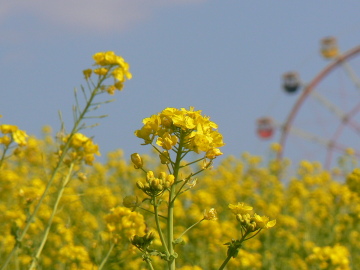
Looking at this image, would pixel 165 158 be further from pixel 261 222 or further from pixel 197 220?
pixel 197 220

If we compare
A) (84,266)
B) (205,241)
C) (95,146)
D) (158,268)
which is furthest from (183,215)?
(95,146)

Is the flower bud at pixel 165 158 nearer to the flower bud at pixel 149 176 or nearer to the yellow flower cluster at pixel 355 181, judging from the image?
the flower bud at pixel 149 176

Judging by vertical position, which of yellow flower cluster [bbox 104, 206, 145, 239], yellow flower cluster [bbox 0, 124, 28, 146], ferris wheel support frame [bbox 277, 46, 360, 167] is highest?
ferris wheel support frame [bbox 277, 46, 360, 167]

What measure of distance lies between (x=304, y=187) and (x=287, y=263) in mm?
2633

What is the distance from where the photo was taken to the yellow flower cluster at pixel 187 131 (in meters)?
1.98

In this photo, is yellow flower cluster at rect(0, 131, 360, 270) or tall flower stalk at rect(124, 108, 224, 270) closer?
tall flower stalk at rect(124, 108, 224, 270)

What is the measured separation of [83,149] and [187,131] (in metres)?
1.58

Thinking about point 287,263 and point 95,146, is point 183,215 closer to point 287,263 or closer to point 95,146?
point 287,263

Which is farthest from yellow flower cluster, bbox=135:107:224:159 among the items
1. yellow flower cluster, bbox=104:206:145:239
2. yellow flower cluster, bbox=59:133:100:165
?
yellow flower cluster, bbox=59:133:100:165

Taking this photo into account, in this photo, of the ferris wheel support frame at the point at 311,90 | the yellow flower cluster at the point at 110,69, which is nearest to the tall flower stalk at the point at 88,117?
the yellow flower cluster at the point at 110,69

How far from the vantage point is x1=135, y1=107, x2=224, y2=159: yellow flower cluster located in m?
1.98

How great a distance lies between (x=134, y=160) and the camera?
2.07 meters

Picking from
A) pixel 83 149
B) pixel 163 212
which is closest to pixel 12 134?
pixel 83 149

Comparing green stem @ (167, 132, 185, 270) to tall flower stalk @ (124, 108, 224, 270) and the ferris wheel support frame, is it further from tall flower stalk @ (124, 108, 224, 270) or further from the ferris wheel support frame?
the ferris wheel support frame
